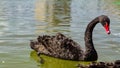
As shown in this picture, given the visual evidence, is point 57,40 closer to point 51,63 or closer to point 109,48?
point 51,63

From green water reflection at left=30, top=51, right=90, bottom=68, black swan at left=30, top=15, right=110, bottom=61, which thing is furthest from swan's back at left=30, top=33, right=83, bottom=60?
green water reflection at left=30, top=51, right=90, bottom=68

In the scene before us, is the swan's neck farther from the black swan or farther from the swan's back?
the swan's back

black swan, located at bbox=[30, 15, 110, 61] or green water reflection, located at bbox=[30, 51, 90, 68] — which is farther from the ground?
black swan, located at bbox=[30, 15, 110, 61]

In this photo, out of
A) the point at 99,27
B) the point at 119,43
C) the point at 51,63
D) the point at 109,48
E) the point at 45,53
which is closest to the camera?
the point at 51,63

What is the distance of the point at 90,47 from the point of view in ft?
32.8

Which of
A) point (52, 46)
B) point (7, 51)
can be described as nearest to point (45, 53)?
point (52, 46)

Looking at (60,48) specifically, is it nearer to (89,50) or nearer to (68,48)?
(68,48)

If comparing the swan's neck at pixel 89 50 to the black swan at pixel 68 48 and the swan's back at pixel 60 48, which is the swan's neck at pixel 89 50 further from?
the swan's back at pixel 60 48

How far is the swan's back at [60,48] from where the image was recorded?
976 centimetres

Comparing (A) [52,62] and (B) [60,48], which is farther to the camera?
(B) [60,48]

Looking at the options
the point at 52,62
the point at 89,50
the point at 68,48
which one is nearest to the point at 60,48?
the point at 68,48

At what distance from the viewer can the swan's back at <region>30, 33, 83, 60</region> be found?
976 centimetres

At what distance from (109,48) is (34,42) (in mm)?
2126

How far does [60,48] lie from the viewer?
980cm
